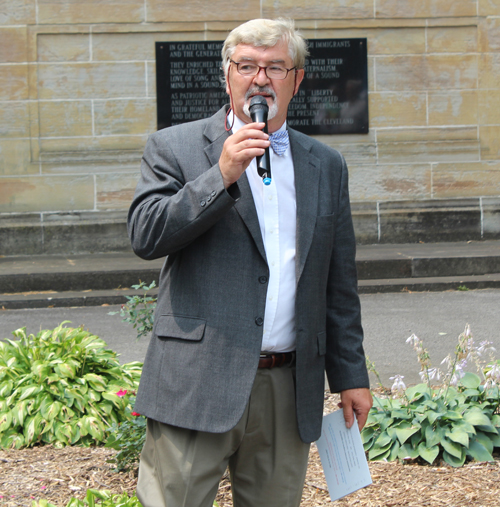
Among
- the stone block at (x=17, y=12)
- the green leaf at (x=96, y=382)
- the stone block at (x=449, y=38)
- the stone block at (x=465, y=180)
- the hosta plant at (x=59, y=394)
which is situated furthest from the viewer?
the stone block at (x=465, y=180)

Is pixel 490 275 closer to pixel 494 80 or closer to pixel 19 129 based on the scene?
pixel 494 80

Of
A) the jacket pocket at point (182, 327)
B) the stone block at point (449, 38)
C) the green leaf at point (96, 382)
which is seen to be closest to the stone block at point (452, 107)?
the stone block at point (449, 38)

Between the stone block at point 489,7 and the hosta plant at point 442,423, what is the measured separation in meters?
8.36

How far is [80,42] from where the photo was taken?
413 inches

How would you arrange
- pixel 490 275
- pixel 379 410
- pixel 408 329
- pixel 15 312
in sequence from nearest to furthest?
pixel 379 410 < pixel 408 329 < pixel 15 312 < pixel 490 275

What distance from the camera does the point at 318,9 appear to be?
35.3 ft

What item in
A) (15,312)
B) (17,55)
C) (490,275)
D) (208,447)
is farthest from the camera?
(17,55)

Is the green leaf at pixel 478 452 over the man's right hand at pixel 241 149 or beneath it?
beneath

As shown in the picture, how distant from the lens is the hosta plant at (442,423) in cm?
367

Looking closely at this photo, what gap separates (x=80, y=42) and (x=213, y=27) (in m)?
1.88

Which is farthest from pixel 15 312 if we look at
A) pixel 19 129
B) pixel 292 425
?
pixel 292 425

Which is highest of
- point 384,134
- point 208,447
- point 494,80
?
point 494,80

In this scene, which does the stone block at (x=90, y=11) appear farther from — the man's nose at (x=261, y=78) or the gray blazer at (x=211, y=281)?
the man's nose at (x=261, y=78)

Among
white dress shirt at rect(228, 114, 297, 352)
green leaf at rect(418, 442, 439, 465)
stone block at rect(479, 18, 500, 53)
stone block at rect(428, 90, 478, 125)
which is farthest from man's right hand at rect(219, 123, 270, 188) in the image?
stone block at rect(479, 18, 500, 53)
